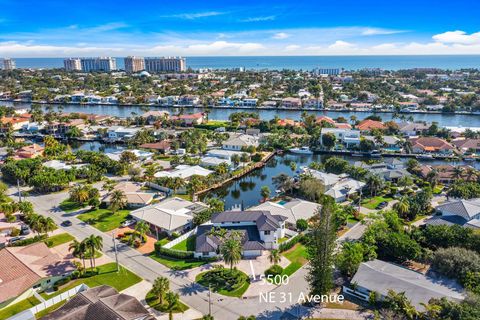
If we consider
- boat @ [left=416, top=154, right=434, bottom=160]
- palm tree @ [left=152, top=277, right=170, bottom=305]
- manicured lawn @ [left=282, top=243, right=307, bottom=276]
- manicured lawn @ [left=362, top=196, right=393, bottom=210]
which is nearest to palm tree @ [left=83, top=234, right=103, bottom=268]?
palm tree @ [left=152, top=277, right=170, bottom=305]

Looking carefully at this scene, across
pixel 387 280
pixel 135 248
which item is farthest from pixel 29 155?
pixel 387 280

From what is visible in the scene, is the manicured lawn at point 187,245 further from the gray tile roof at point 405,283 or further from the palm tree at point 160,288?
the gray tile roof at point 405,283

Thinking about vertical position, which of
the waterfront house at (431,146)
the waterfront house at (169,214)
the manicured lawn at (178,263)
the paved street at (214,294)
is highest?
the waterfront house at (431,146)

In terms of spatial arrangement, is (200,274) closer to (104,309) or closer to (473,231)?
(104,309)

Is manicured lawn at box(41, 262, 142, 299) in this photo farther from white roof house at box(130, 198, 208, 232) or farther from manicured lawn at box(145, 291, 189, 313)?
white roof house at box(130, 198, 208, 232)

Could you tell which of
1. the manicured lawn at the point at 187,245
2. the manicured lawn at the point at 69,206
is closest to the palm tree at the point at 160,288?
the manicured lawn at the point at 187,245

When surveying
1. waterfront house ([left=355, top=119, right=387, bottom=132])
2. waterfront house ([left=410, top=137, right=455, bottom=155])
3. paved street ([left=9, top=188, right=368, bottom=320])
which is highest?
waterfront house ([left=355, top=119, right=387, bottom=132])
